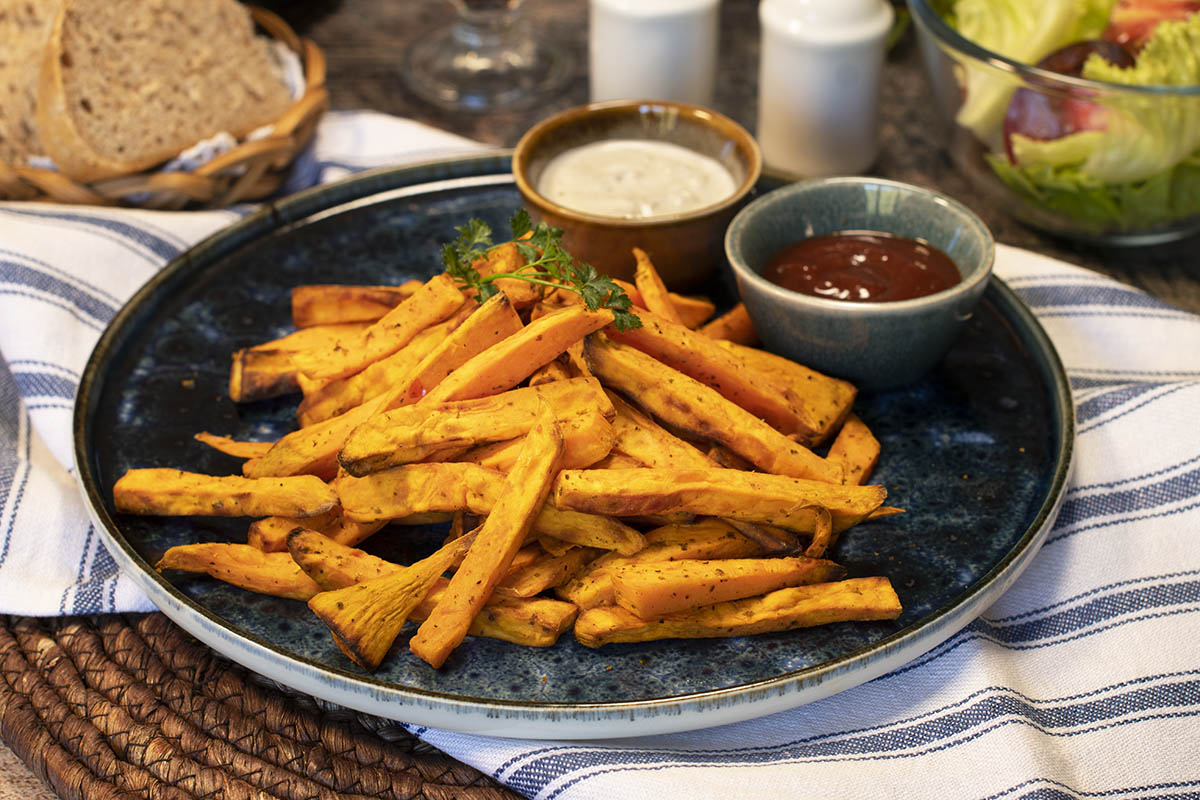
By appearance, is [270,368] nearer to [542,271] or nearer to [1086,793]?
[542,271]

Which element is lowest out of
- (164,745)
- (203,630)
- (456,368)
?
(164,745)

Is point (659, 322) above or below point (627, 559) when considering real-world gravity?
above

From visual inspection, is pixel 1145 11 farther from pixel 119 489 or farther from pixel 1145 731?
pixel 119 489

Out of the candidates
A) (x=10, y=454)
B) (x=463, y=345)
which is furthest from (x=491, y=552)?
(x=10, y=454)

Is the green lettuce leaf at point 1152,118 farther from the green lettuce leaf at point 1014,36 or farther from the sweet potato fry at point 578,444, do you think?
the sweet potato fry at point 578,444

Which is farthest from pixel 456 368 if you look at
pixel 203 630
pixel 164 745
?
pixel 164 745

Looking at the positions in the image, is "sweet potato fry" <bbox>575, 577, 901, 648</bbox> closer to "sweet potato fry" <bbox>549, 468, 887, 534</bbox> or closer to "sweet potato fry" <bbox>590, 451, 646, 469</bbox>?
"sweet potato fry" <bbox>549, 468, 887, 534</bbox>
